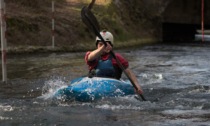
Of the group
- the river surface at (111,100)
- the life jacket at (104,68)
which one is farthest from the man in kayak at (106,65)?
the river surface at (111,100)

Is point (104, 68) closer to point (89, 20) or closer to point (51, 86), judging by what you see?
point (89, 20)

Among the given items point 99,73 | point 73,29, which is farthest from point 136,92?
point 73,29

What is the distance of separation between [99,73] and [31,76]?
3.76 m

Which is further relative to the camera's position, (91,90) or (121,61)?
(121,61)

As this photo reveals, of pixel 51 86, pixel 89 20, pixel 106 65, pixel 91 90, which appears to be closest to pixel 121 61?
pixel 106 65

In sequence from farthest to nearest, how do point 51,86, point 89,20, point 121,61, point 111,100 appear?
1. point 51,86
2. point 121,61
3. point 89,20
4. point 111,100

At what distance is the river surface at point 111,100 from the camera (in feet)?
22.1

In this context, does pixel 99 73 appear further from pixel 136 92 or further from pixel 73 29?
pixel 73 29

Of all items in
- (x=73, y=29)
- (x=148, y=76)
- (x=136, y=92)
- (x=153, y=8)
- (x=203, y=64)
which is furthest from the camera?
(x=153, y=8)

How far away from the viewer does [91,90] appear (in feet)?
26.3

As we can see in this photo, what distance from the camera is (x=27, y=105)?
786 cm

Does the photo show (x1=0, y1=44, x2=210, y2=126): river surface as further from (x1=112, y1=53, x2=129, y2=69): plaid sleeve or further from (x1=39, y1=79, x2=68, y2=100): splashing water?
(x1=112, y1=53, x2=129, y2=69): plaid sleeve

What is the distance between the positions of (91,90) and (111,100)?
1.16ft

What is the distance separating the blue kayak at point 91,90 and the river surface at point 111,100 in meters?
0.10
